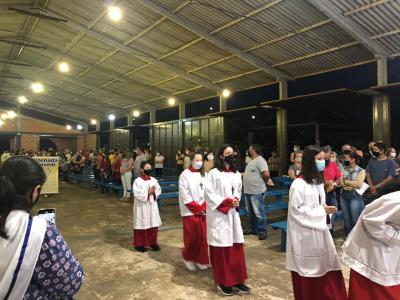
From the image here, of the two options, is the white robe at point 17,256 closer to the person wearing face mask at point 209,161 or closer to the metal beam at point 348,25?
the person wearing face mask at point 209,161

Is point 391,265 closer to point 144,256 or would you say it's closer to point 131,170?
point 144,256

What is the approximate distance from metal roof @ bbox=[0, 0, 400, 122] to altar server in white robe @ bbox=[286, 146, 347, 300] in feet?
20.0

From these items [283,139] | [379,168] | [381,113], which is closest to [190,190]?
[379,168]

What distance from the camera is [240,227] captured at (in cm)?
400

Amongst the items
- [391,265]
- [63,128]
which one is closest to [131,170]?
[391,265]

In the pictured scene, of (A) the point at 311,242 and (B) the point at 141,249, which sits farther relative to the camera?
(B) the point at 141,249

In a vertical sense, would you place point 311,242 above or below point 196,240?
above

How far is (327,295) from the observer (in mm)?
2957

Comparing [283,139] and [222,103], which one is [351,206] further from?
[222,103]

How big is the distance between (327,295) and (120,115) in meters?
24.1

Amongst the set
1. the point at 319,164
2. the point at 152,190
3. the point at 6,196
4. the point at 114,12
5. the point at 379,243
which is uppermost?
the point at 114,12

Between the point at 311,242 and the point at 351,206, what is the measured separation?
116 inches

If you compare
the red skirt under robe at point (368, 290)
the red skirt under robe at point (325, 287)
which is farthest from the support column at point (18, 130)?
the red skirt under robe at point (368, 290)

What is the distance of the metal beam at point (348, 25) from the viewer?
7.96 m
